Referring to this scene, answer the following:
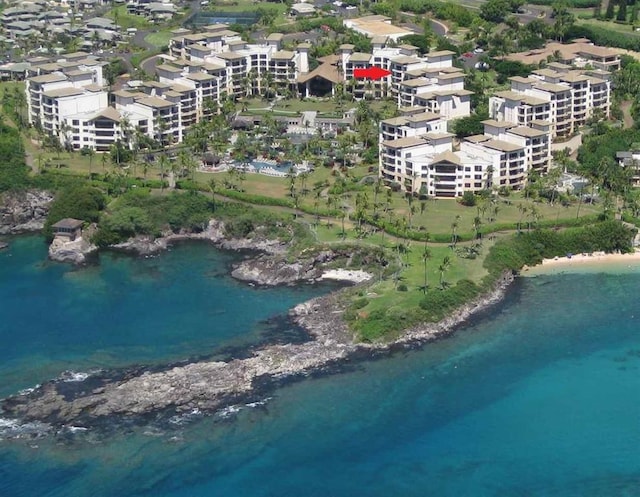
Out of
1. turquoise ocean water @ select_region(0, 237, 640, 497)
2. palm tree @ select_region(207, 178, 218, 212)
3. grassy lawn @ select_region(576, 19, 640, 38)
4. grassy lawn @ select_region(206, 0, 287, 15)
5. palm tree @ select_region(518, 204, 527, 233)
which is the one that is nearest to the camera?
turquoise ocean water @ select_region(0, 237, 640, 497)

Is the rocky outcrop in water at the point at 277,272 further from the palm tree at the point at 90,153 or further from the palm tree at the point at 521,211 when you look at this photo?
the palm tree at the point at 90,153

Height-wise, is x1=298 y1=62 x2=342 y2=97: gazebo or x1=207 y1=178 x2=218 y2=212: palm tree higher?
x1=298 y1=62 x2=342 y2=97: gazebo

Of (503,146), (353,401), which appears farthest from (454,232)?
(353,401)

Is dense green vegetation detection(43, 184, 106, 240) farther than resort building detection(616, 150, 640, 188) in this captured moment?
No

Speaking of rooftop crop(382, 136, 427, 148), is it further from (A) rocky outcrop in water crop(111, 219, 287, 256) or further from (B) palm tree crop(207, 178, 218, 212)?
(B) palm tree crop(207, 178, 218, 212)

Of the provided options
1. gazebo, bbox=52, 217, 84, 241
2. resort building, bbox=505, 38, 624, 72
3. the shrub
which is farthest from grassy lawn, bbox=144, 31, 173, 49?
the shrub

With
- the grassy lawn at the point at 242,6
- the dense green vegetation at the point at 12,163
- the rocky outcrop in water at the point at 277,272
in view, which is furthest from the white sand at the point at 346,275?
the grassy lawn at the point at 242,6

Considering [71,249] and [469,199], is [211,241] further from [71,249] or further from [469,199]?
[469,199]

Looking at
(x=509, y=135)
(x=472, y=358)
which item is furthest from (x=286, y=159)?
(x=472, y=358)
